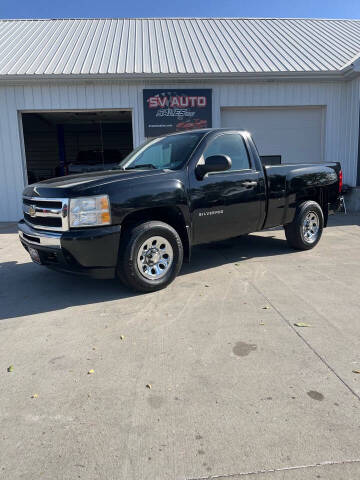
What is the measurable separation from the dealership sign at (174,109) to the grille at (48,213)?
6437mm

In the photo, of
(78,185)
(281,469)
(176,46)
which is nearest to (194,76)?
(176,46)

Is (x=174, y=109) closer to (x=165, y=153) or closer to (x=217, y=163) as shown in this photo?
(x=165, y=153)

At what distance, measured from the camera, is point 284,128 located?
11164 millimetres

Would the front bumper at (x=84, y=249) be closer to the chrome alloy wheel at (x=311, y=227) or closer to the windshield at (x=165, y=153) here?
the windshield at (x=165, y=153)

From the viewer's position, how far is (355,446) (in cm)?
208

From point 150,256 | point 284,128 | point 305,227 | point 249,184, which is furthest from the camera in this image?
point 284,128

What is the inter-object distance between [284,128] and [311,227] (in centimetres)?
562

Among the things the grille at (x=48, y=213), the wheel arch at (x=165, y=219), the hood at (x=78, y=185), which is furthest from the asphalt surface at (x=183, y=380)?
the hood at (x=78, y=185)

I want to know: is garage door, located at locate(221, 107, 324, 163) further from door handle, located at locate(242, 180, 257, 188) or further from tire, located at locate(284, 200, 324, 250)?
door handle, located at locate(242, 180, 257, 188)

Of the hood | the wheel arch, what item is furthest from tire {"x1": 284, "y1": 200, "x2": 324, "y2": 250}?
the hood

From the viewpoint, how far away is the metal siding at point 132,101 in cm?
1012

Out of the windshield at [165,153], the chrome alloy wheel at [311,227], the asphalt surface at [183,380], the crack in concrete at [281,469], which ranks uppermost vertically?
the windshield at [165,153]

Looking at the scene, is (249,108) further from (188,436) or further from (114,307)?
(188,436)

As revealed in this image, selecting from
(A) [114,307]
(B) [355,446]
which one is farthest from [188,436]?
(A) [114,307]
